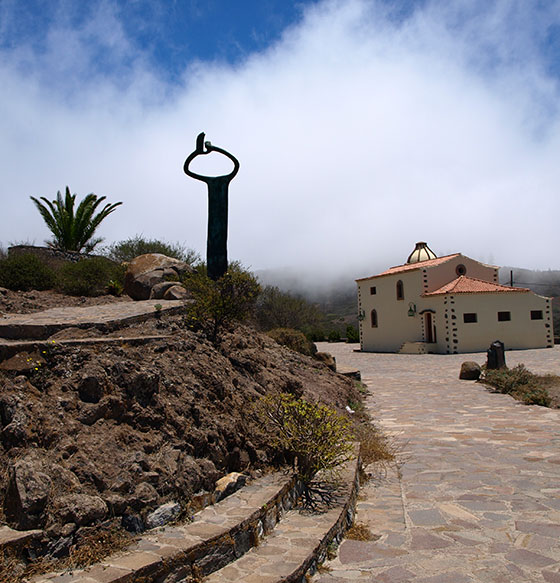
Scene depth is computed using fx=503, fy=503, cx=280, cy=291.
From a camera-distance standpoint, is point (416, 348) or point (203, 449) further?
point (416, 348)

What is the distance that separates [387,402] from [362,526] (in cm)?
667

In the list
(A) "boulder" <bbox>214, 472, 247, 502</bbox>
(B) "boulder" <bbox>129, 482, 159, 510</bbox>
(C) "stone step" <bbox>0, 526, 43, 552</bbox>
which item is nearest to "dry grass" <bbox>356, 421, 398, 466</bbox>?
(A) "boulder" <bbox>214, 472, 247, 502</bbox>

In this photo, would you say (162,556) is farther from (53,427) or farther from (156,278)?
(156,278)

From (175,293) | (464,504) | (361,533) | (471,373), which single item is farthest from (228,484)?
(471,373)

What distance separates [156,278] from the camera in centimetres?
1032

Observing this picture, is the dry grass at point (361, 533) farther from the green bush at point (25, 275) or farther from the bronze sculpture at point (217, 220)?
the green bush at point (25, 275)

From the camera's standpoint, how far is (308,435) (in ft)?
14.1

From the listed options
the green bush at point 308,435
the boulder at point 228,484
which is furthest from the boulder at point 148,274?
the boulder at point 228,484

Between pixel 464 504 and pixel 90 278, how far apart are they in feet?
30.1

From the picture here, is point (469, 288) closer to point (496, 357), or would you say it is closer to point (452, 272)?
point (452, 272)

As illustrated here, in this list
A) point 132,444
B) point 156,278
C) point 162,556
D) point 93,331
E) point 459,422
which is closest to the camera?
point 162,556

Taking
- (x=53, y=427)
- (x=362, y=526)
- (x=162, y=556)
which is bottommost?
(x=362, y=526)

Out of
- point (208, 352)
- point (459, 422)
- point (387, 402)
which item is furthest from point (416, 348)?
point (208, 352)

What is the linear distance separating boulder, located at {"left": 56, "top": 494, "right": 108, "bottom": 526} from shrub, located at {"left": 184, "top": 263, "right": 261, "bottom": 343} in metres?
3.59
